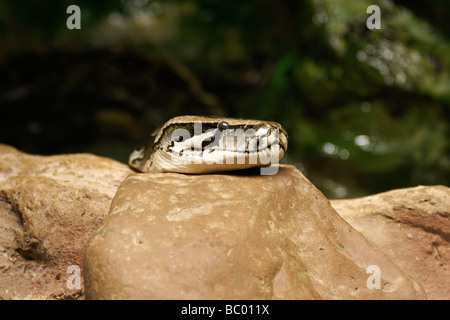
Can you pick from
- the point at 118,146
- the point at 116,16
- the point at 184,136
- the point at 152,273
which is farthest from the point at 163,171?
the point at 116,16

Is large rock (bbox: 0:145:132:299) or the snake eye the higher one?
the snake eye

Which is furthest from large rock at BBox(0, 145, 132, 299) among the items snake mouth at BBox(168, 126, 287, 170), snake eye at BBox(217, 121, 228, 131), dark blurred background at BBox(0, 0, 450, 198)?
dark blurred background at BBox(0, 0, 450, 198)

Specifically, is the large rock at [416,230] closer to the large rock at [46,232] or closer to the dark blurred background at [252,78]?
the large rock at [46,232]

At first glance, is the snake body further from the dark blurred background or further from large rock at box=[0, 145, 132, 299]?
the dark blurred background

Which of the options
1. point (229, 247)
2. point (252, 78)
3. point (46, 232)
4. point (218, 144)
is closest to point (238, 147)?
point (218, 144)

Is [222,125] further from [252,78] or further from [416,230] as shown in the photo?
[252,78]

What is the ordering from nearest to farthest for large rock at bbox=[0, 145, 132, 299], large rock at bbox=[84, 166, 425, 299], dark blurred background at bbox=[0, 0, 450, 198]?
large rock at bbox=[84, 166, 425, 299] → large rock at bbox=[0, 145, 132, 299] → dark blurred background at bbox=[0, 0, 450, 198]
